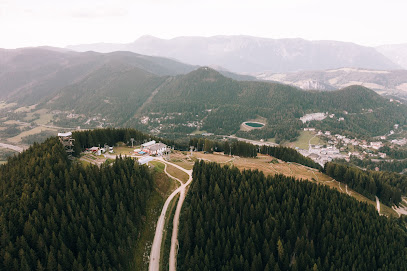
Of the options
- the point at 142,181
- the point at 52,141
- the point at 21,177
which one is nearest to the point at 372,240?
the point at 142,181

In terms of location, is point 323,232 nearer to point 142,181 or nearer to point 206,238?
point 206,238

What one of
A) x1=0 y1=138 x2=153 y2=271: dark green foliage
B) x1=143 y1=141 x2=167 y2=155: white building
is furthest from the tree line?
x1=0 y1=138 x2=153 y2=271: dark green foliage

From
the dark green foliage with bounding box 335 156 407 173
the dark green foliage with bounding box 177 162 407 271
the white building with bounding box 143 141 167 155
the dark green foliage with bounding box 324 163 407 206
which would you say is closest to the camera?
the dark green foliage with bounding box 177 162 407 271

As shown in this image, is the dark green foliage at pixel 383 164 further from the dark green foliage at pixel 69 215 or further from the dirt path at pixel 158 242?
the dark green foliage at pixel 69 215

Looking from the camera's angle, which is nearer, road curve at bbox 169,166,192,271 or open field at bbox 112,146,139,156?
road curve at bbox 169,166,192,271

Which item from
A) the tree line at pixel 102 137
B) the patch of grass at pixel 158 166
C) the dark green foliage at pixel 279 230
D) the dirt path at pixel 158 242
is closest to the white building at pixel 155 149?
the patch of grass at pixel 158 166

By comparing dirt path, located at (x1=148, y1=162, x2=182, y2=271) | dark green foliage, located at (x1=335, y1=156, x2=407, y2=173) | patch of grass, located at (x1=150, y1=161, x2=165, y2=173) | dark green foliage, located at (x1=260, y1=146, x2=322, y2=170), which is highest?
Answer: patch of grass, located at (x1=150, y1=161, x2=165, y2=173)

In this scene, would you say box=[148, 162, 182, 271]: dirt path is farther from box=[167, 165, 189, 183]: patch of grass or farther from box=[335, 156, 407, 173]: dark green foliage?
box=[335, 156, 407, 173]: dark green foliage
